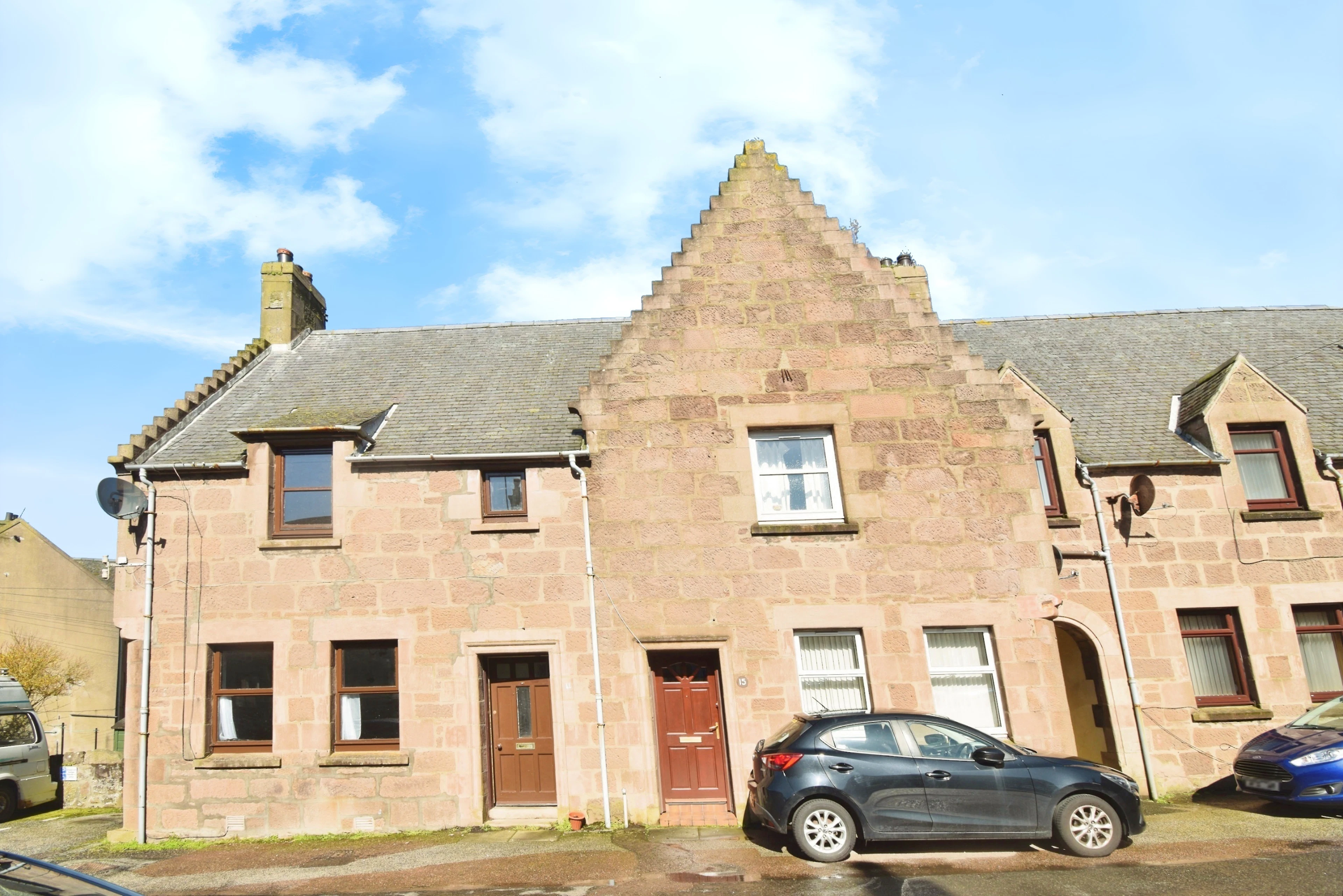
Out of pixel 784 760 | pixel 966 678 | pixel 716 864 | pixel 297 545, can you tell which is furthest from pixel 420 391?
pixel 966 678

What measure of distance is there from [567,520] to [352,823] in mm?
5221

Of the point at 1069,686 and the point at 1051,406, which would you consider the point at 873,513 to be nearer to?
the point at 1051,406

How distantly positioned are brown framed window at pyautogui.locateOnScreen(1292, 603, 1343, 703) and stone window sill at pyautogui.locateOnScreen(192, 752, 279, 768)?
1614 centimetres

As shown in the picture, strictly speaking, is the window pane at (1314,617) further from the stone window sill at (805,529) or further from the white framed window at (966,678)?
the stone window sill at (805,529)

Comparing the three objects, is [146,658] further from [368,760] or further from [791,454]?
[791,454]

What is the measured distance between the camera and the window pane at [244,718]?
40.4 feet

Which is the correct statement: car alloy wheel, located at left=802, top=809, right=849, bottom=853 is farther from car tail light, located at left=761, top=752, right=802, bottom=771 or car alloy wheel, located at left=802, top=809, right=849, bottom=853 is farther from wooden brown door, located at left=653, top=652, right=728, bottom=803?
wooden brown door, located at left=653, top=652, right=728, bottom=803

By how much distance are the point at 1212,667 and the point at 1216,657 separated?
0.61ft

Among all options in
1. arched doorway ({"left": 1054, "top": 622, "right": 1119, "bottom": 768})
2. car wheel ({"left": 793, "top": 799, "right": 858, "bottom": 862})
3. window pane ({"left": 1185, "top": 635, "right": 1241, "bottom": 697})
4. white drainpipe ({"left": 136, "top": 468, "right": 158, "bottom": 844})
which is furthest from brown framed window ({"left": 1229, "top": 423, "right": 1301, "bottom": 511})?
white drainpipe ({"left": 136, "top": 468, "right": 158, "bottom": 844})

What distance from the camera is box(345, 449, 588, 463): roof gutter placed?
12.6 meters

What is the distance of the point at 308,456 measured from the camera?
520 inches

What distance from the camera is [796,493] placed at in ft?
41.8

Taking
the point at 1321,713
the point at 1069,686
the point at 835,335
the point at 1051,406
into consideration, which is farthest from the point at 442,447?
the point at 1321,713

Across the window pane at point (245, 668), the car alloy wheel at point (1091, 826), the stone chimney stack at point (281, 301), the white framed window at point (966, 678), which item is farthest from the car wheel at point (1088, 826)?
the stone chimney stack at point (281, 301)
